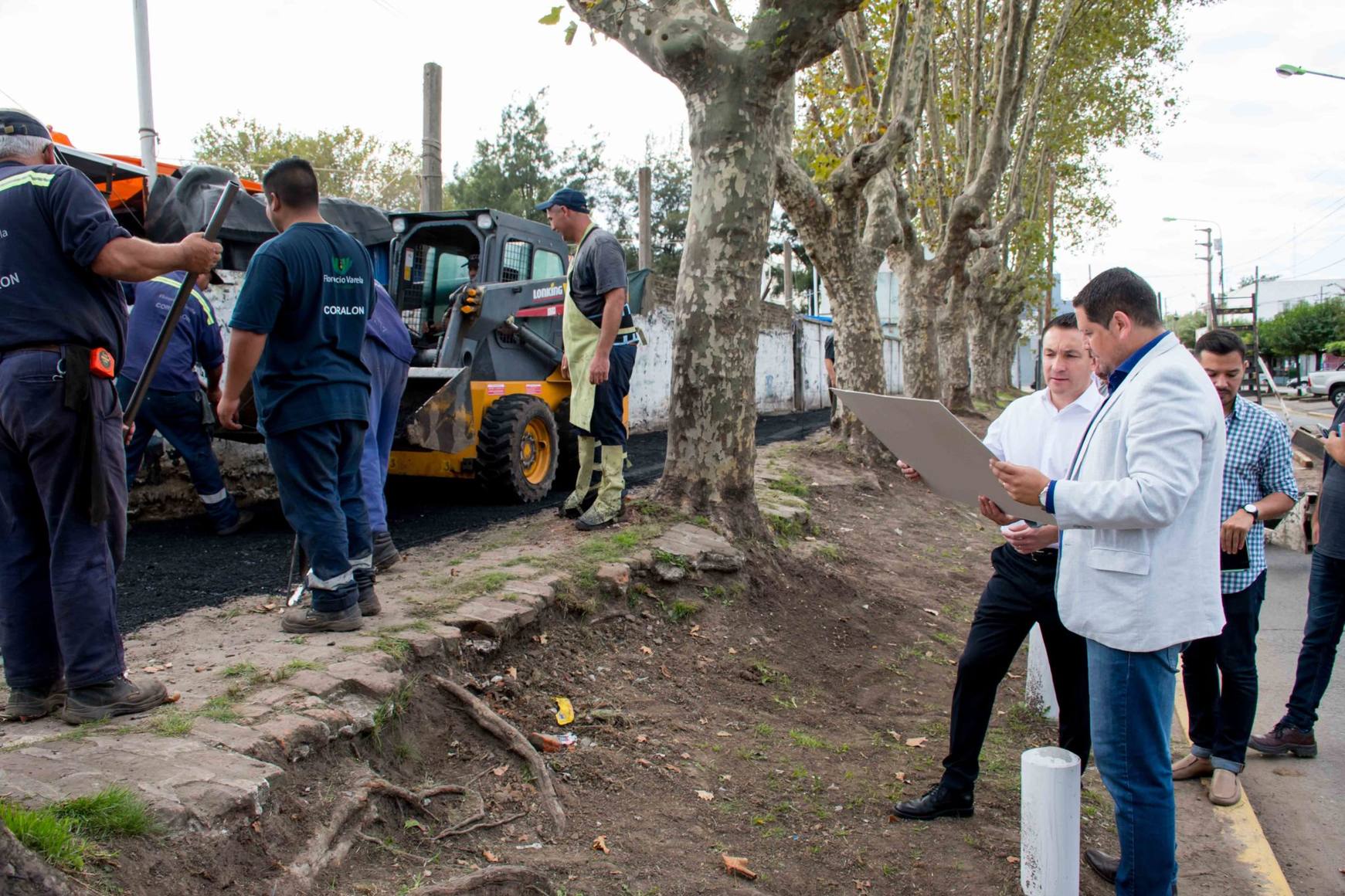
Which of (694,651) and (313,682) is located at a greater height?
(313,682)

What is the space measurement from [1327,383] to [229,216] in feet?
142

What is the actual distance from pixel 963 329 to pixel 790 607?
57.6 ft

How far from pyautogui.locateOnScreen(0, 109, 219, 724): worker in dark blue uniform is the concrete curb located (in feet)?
13.0

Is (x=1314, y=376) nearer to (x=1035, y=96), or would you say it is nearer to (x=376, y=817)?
(x=1035, y=96)

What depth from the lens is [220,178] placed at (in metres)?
7.88

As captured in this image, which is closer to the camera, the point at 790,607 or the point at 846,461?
the point at 790,607

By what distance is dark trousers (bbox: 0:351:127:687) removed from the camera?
2.97 metres

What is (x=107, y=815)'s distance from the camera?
2.35 meters

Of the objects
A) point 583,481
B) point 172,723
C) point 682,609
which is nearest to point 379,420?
point 583,481

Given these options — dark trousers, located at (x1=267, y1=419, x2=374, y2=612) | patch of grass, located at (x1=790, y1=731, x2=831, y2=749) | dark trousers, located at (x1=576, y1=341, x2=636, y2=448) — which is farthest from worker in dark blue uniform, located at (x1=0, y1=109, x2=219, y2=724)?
dark trousers, located at (x1=576, y1=341, x2=636, y2=448)

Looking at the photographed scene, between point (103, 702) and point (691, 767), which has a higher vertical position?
point (103, 702)

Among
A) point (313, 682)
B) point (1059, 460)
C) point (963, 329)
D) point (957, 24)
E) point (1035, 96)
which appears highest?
point (957, 24)

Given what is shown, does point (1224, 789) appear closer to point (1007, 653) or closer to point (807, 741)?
point (1007, 653)

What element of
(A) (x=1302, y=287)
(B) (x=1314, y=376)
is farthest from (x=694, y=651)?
(A) (x=1302, y=287)
